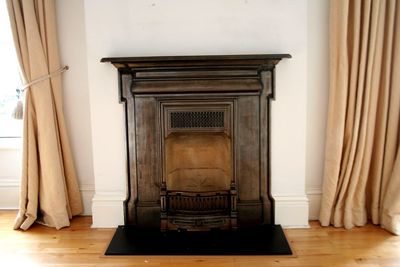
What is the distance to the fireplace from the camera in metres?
2.50

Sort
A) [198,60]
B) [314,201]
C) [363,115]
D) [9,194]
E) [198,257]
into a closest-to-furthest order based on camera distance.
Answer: [198,257], [198,60], [363,115], [314,201], [9,194]

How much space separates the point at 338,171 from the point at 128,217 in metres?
1.50

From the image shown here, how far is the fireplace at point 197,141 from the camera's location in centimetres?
250

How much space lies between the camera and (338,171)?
2598 millimetres

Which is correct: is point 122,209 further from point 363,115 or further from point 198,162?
point 363,115

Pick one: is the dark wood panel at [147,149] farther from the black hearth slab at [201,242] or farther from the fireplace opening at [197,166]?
the black hearth slab at [201,242]

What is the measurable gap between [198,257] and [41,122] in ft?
4.67

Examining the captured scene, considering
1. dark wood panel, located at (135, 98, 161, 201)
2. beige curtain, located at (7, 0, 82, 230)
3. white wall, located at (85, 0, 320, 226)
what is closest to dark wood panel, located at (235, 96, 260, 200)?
white wall, located at (85, 0, 320, 226)

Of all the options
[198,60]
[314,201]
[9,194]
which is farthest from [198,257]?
[9,194]

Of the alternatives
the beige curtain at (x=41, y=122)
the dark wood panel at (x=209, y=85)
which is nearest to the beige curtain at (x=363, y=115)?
the dark wood panel at (x=209, y=85)

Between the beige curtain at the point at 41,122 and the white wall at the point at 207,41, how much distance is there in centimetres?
30

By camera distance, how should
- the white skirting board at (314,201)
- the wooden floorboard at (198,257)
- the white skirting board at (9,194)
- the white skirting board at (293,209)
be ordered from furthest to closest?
the white skirting board at (9,194)
the white skirting board at (314,201)
the white skirting board at (293,209)
the wooden floorboard at (198,257)

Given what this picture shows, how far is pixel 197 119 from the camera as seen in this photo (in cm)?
255

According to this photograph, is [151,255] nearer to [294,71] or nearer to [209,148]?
[209,148]
